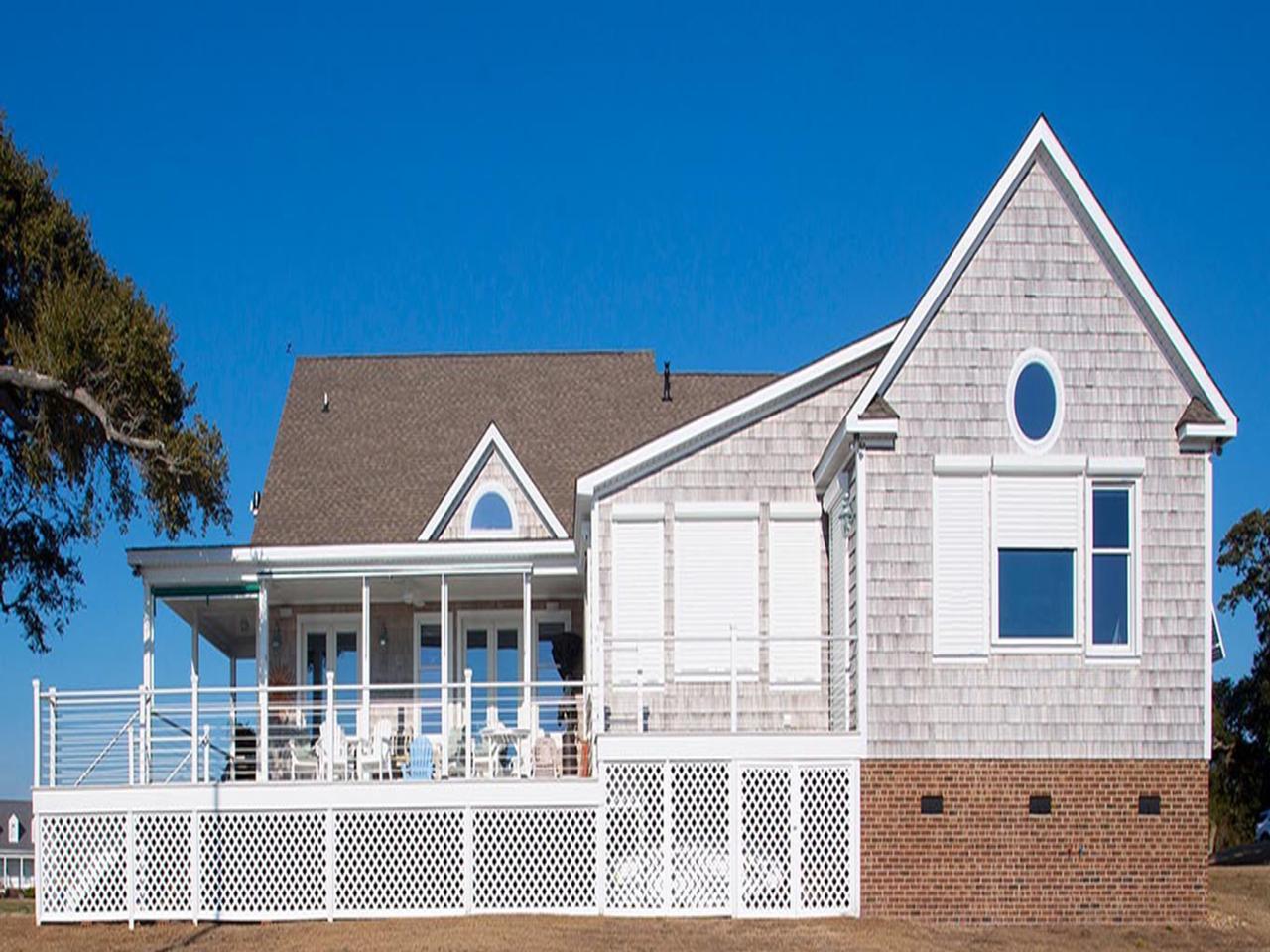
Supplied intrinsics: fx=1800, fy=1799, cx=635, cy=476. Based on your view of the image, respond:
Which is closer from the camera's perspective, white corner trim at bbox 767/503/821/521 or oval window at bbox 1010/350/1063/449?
oval window at bbox 1010/350/1063/449

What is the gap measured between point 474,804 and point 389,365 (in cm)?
1254

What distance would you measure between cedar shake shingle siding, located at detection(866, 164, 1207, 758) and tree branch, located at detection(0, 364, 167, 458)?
10.2 m

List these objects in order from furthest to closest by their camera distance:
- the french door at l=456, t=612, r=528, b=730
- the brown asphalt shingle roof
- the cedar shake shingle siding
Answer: the brown asphalt shingle roof < the french door at l=456, t=612, r=528, b=730 < the cedar shake shingle siding

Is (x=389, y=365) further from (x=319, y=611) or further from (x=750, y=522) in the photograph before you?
(x=750, y=522)

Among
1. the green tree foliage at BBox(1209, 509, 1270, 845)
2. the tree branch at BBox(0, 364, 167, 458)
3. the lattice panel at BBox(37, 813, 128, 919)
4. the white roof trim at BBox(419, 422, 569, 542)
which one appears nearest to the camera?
the lattice panel at BBox(37, 813, 128, 919)

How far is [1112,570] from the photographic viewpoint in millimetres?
19438

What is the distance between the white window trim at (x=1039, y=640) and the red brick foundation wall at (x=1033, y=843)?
121 cm

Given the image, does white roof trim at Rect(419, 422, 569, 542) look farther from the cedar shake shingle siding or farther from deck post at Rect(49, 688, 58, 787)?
the cedar shake shingle siding

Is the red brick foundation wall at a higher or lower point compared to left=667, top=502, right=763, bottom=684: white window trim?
lower

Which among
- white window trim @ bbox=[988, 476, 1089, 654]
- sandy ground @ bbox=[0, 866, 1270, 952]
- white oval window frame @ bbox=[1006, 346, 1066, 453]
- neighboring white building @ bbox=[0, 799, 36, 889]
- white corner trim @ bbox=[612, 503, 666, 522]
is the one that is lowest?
neighboring white building @ bbox=[0, 799, 36, 889]

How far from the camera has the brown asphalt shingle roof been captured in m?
27.3

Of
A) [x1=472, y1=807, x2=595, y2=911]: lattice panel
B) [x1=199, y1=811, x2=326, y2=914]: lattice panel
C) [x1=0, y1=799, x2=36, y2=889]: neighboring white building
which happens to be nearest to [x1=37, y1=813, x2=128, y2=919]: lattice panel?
[x1=199, y1=811, x2=326, y2=914]: lattice panel

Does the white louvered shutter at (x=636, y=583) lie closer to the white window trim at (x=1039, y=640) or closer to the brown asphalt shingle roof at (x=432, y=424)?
the white window trim at (x=1039, y=640)

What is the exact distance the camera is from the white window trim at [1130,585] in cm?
1922
